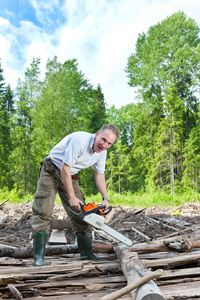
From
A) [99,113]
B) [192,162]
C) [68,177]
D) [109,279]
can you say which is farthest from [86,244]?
[99,113]

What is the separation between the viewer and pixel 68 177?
317 cm

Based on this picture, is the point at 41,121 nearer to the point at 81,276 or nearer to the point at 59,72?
the point at 59,72

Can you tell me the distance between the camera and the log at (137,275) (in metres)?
1.86

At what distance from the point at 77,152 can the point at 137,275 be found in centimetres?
156

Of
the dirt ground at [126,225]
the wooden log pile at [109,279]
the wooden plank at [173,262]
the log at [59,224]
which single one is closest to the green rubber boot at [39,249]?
the wooden log pile at [109,279]

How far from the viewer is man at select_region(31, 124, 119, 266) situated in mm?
3195

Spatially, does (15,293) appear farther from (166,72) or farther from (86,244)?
(166,72)

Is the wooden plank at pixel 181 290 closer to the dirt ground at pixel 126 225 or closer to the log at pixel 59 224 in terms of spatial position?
the dirt ground at pixel 126 225

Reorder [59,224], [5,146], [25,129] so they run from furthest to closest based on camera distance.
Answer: [5,146], [25,129], [59,224]

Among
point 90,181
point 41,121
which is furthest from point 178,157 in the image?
point 41,121

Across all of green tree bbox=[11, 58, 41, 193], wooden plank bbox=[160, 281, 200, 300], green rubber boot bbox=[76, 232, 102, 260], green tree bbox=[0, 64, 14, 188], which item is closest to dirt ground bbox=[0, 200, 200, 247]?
green rubber boot bbox=[76, 232, 102, 260]

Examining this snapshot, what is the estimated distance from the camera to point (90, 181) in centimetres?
2709

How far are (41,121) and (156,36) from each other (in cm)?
Answer: 1346

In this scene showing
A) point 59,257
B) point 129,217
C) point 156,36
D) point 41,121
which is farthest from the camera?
point 156,36
